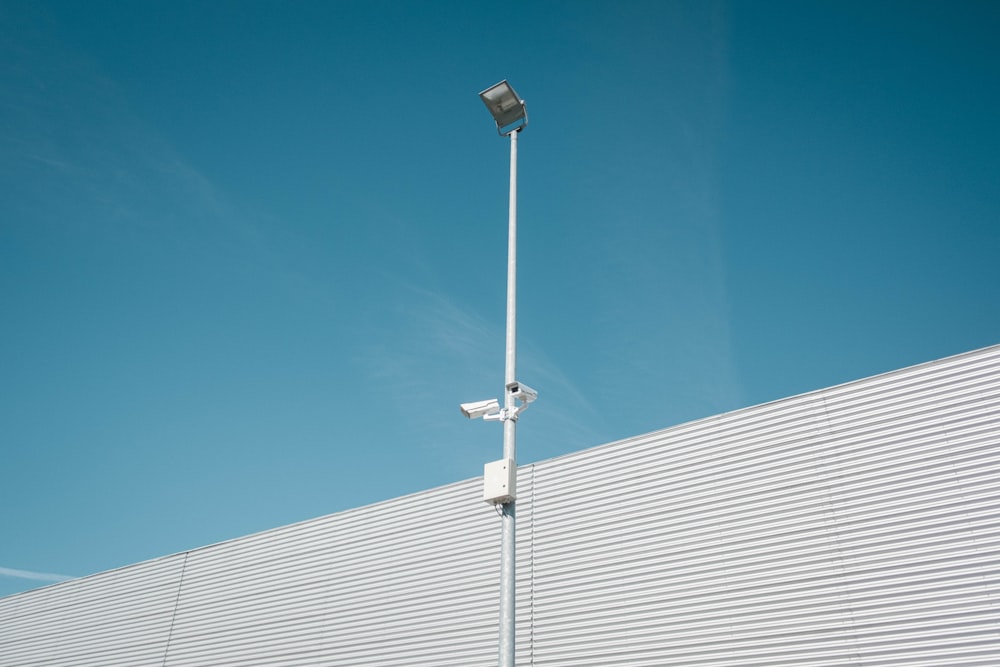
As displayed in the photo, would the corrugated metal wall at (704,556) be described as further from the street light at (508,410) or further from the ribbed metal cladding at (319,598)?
the street light at (508,410)

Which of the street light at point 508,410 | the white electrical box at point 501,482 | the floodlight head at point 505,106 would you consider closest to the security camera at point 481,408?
the street light at point 508,410

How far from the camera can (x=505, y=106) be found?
594 inches

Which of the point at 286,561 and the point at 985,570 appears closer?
the point at 985,570

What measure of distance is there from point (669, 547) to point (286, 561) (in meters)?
11.1

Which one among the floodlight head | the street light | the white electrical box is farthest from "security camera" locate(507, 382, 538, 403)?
the floodlight head

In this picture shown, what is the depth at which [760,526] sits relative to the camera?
1563 centimetres

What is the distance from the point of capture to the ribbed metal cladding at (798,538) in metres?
13.6

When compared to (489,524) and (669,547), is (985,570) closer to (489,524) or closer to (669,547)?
(669,547)

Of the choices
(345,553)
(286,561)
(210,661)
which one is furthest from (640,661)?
(210,661)

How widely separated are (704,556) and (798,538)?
1.76 metres

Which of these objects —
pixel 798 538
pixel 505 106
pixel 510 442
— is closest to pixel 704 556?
pixel 798 538

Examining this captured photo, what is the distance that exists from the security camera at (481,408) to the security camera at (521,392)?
339mm

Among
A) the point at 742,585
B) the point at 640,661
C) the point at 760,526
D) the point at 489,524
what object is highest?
the point at 489,524

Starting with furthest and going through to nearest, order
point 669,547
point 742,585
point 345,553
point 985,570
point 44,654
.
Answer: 1. point 44,654
2. point 345,553
3. point 669,547
4. point 742,585
5. point 985,570
